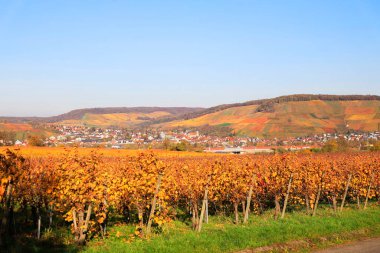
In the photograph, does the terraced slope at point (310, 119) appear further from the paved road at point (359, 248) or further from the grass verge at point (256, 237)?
the paved road at point (359, 248)

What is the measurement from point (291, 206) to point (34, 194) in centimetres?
1550

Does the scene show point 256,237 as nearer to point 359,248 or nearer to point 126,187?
point 359,248

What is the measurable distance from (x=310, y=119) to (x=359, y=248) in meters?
171

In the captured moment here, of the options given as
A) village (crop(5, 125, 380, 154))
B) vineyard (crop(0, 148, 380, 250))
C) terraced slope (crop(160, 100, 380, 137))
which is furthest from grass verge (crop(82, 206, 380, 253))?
terraced slope (crop(160, 100, 380, 137))

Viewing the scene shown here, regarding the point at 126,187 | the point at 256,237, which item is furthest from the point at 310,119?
the point at 126,187

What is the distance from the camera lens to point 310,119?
577ft

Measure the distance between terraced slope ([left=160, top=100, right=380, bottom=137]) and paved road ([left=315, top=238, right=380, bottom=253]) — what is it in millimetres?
140822

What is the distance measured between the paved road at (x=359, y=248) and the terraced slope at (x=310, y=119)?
141m

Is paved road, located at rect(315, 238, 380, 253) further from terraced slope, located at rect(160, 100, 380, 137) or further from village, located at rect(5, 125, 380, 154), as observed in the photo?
terraced slope, located at rect(160, 100, 380, 137)

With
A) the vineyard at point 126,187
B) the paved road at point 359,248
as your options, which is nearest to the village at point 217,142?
the vineyard at point 126,187

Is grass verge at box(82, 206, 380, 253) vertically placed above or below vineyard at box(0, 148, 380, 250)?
below

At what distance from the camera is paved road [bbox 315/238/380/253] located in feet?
40.2

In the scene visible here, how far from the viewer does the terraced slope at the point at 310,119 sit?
6201 inches

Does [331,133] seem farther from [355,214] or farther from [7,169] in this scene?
[7,169]
